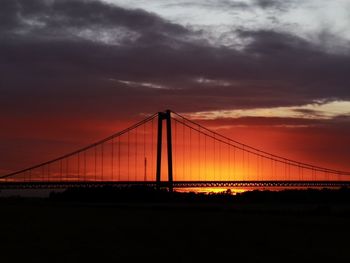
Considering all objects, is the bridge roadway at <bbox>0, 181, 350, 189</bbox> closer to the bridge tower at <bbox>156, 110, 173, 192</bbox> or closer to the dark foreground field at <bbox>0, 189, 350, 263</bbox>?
the bridge tower at <bbox>156, 110, 173, 192</bbox>

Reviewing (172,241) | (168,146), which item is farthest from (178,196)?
(172,241)

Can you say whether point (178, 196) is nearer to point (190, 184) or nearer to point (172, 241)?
point (190, 184)

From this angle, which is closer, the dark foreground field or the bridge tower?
the dark foreground field

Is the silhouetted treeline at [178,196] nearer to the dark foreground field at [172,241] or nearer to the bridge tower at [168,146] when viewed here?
the bridge tower at [168,146]

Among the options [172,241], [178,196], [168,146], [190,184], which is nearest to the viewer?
[172,241]

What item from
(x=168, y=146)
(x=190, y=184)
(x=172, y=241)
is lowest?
(x=172, y=241)

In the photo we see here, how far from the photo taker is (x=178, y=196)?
76.4 m

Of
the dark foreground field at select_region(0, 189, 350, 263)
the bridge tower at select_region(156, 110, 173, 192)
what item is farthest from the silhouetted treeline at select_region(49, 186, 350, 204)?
the dark foreground field at select_region(0, 189, 350, 263)

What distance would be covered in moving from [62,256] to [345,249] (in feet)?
28.6

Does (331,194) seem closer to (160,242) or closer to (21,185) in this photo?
(21,185)

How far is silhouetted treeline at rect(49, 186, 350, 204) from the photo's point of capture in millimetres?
74625

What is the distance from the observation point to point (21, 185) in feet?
348

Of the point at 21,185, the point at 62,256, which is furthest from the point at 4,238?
the point at 21,185

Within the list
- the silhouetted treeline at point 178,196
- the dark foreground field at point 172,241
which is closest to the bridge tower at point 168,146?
the silhouetted treeline at point 178,196
